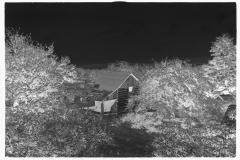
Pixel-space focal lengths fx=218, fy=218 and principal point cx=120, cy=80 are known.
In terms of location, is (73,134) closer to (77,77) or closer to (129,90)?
(77,77)

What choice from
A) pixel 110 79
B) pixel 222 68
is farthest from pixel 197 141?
pixel 110 79

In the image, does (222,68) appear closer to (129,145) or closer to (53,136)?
(129,145)

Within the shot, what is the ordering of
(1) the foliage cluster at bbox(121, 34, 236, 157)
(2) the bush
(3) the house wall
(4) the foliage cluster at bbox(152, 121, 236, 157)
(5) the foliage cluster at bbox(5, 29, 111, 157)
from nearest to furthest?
(2) the bush < (5) the foliage cluster at bbox(5, 29, 111, 157) < (4) the foliage cluster at bbox(152, 121, 236, 157) < (1) the foliage cluster at bbox(121, 34, 236, 157) < (3) the house wall

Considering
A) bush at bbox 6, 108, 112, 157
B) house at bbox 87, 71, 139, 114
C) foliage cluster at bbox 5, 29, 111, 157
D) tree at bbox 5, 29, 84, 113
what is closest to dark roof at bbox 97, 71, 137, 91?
house at bbox 87, 71, 139, 114

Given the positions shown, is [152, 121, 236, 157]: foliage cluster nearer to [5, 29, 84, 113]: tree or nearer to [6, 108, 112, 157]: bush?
[6, 108, 112, 157]: bush

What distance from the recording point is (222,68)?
2503 cm

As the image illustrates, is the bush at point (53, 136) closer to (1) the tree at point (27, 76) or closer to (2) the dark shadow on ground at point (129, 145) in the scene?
(2) the dark shadow on ground at point (129, 145)

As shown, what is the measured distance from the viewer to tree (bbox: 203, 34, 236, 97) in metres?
23.2

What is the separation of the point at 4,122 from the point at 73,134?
622 centimetres

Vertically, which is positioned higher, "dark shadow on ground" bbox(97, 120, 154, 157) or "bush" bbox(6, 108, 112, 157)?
"bush" bbox(6, 108, 112, 157)

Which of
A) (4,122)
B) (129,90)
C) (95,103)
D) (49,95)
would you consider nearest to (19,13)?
(49,95)

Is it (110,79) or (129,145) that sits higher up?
(110,79)

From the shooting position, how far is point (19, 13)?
20859mm

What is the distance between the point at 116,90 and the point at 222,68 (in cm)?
2056
